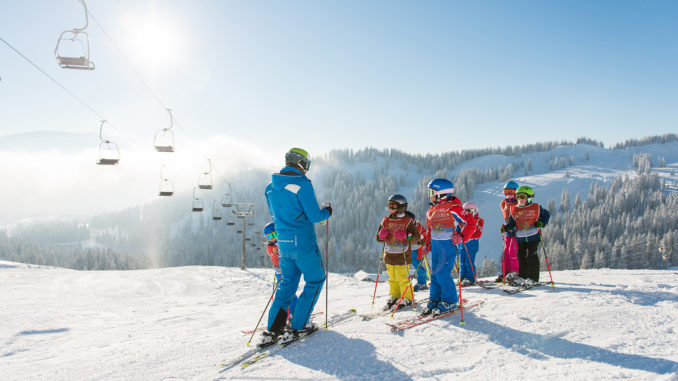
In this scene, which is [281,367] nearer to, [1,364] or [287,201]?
[287,201]

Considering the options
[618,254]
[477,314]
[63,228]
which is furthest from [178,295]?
[63,228]

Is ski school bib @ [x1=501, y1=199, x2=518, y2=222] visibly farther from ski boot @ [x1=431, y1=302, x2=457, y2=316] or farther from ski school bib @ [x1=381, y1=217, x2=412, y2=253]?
ski boot @ [x1=431, y1=302, x2=457, y2=316]

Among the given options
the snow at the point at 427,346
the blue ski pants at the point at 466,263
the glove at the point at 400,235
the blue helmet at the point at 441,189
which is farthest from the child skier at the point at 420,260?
the blue helmet at the point at 441,189

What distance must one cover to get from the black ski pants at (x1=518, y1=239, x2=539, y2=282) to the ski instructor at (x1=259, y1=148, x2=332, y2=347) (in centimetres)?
538

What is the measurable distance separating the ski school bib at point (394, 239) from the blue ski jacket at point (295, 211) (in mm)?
2157

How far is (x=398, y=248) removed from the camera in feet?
20.3

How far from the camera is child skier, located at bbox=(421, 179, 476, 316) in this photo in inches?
213

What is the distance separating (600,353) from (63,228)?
25515 centimetres

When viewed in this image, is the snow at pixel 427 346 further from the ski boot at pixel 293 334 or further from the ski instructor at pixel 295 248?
the ski instructor at pixel 295 248

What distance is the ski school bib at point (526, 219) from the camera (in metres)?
7.39

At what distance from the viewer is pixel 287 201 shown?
4539 millimetres

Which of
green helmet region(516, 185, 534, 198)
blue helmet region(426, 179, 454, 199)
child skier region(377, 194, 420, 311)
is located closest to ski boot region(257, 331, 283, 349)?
child skier region(377, 194, 420, 311)

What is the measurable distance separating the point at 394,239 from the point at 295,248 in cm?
243

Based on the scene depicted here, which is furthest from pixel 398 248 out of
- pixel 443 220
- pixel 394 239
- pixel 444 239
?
pixel 443 220
